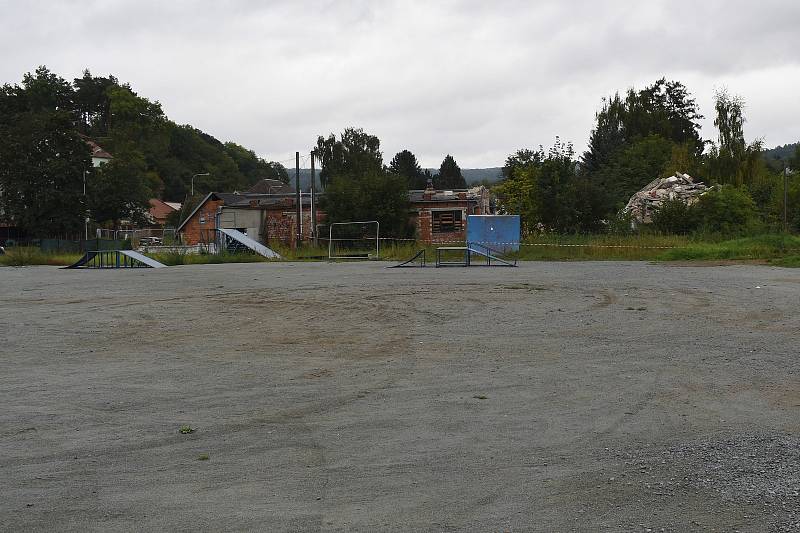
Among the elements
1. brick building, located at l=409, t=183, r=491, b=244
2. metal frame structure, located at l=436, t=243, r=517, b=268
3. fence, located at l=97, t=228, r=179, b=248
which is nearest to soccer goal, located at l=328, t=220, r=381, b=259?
metal frame structure, located at l=436, t=243, r=517, b=268

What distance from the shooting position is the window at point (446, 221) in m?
56.2

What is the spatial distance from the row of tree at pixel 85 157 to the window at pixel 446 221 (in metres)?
24.0

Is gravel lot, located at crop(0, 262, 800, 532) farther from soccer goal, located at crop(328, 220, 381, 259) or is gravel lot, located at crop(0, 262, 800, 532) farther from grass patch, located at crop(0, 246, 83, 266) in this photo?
grass patch, located at crop(0, 246, 83, 266)

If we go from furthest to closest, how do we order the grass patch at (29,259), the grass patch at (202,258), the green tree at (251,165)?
the green tree at (251,165) < the grass patch at (29,259) < the grass patch at (202,258)

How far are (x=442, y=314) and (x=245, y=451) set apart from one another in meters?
7.41

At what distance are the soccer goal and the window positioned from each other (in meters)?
9.41

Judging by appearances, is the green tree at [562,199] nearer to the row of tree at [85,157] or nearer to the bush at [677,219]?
the bush at [677,219]

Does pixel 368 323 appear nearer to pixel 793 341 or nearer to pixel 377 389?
pixel 377 389

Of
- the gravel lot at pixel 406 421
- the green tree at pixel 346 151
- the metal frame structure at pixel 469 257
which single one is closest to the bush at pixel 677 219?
the metal frame structure at pixel 469 257

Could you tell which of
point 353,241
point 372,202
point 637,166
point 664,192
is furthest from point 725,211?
point 637,166

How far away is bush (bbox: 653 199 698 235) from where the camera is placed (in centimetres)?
3788

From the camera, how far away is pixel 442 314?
12.2m

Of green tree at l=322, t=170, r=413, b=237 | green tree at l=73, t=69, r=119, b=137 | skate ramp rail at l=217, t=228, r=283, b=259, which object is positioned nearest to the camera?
skate ramp rail at l=217, t=228, r=283, b=259

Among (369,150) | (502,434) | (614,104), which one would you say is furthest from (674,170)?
(502,434)
